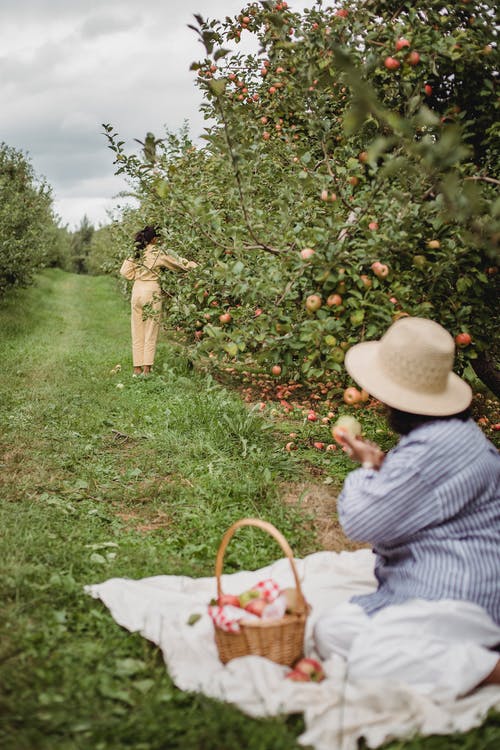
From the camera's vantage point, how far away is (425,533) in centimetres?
234

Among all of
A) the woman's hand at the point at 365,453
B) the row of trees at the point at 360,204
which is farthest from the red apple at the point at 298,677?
the row of trees at the point at 360,204

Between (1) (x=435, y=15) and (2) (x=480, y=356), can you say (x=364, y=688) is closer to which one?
(2) (x=480, y=356)

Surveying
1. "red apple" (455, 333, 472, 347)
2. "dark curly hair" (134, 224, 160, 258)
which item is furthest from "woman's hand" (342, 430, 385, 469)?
"dark curly hair" (134, 224, 160, 258)

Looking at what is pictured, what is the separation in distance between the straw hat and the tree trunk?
2.43 metres

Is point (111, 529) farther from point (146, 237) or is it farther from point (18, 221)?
point (18, 221)

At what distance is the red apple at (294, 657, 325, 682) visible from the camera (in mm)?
2332

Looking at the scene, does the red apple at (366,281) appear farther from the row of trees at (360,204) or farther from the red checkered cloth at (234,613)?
the red checkered cloth at (234,613)

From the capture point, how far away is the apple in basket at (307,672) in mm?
2307

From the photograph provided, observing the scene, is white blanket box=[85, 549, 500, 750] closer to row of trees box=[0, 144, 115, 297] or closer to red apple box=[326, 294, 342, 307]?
red apple box=[326, 294, 342, 307]

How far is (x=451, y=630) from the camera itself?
7.29ft

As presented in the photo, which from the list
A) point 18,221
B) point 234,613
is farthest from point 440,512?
point 18,221

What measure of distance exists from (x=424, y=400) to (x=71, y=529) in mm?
2422

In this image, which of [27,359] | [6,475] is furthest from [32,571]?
[27,359]

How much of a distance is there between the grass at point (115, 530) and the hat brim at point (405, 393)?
1134 millimetres
